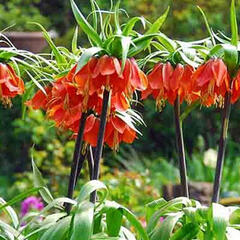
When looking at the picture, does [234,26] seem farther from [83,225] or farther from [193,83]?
[83,225]

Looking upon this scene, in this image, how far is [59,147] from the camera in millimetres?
5227

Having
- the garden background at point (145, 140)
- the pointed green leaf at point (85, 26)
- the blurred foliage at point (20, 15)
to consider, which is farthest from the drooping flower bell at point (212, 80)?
the blurred foliage at point (20, 15)

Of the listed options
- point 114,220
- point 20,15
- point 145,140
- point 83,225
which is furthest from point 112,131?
point 20,15

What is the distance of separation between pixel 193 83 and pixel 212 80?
0.18 feet

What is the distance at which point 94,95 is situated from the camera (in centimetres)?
180

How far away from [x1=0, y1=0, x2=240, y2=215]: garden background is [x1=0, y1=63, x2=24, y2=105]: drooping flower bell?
119 inches

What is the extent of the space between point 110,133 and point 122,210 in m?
0.20

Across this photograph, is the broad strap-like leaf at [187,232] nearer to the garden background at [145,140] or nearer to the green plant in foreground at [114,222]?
the green plant in foreground at [114,222]

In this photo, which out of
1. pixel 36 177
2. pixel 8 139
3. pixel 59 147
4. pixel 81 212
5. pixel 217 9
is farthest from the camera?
pixel 217 9

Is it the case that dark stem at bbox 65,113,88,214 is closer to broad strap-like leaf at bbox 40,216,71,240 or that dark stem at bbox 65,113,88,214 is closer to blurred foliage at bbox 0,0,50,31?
broad strap-like leaf at bbox 40,216,71,240

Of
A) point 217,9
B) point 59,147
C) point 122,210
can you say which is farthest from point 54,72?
point 217,9

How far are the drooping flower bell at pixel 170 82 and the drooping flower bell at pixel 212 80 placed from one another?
0.04 meters

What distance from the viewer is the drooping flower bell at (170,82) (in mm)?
1826

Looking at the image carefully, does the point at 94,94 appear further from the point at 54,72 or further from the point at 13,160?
the point at 13,160
